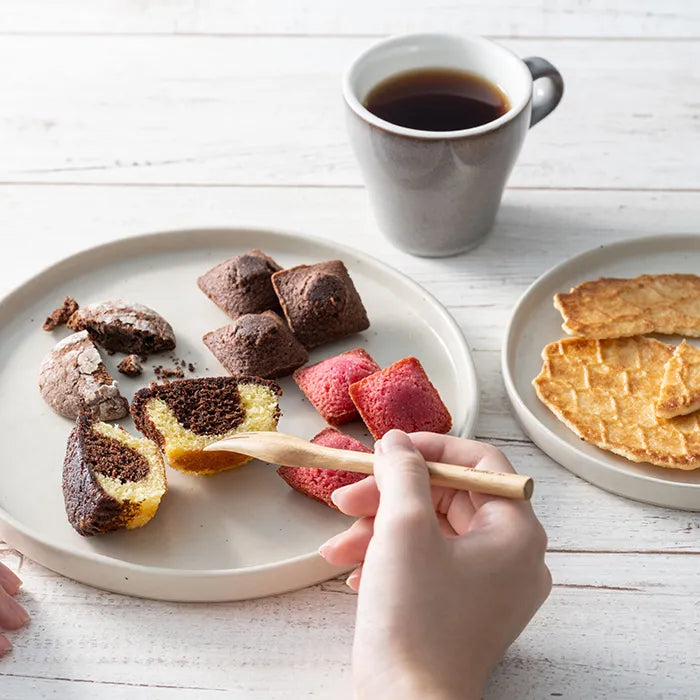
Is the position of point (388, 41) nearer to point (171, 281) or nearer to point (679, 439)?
point (171, 281)

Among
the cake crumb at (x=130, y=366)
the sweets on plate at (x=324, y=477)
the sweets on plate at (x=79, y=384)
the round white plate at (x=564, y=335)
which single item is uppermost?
the sweets on plate at (x=79, y=384)

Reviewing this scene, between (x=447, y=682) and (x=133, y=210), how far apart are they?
136 centimetres

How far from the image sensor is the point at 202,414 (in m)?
1.59

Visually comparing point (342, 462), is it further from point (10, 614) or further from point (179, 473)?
point (10, 614)

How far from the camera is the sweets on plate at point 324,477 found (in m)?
1.48

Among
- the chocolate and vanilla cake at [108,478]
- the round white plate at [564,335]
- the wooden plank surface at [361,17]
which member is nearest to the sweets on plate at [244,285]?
the chocolate and vanilla cake at [108,478]

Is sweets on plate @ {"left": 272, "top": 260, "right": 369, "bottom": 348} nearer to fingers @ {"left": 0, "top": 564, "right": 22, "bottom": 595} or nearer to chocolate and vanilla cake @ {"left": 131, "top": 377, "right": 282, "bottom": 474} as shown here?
chocolate and vanilla cake @ {"left": 131, "top": 377, "right": 282, "bottom": 474}

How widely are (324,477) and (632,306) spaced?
71cm

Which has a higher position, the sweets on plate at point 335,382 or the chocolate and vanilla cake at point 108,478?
the chocolate and vanilla cake at point 108,478

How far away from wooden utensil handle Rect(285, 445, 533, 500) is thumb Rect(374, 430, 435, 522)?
0.12 ft

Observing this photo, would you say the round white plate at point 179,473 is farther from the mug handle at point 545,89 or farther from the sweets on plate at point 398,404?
the mug handle at point 545,89

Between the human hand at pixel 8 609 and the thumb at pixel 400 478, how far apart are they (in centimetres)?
57

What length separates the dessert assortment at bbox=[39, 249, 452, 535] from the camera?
1.50 meters

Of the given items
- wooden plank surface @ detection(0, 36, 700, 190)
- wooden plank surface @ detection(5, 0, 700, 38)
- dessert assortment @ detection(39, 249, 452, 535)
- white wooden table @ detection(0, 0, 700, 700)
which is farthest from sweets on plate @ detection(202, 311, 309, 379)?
wooden plank surface @ detection(5, 0, 700, 38)
